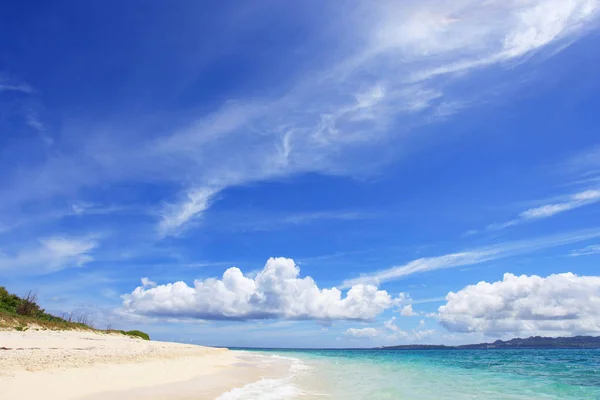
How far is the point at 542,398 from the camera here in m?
19.0

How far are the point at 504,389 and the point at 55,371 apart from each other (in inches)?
900

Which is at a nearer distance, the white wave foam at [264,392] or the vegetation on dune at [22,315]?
the white wave foam at [264,392]

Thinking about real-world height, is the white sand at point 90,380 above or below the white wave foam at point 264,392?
above

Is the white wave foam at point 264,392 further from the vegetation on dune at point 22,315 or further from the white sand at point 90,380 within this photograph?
the vegetation on dune at point 22,315

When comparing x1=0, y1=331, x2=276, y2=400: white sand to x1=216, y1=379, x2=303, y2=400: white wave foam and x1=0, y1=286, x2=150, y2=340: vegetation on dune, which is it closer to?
x1=216, y1=379, x2=303, y2=400: white wave foam

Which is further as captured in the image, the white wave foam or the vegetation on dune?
the vegetation on dune

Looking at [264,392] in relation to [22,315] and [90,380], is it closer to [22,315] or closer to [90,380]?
[90,380]

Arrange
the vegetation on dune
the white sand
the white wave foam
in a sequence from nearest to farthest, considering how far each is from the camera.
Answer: the white sand
the white wave foam
the vegetation on dune

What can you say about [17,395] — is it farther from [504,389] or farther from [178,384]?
[504,389]

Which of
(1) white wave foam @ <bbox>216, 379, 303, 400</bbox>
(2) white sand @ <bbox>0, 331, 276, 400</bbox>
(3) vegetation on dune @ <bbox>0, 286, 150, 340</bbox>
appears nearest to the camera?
(2) white sand @ <bbox>0, 331, 276, 400</bbox>

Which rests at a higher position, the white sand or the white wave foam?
the white sand

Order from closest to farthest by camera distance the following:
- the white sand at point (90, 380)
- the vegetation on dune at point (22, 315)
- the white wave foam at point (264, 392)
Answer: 1. the white sand at point (90, 380)
2. the white wave foam at point (264, 392)
3. the vegetation on dune at point (22, 315)

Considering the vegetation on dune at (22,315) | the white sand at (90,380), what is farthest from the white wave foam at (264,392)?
the vegetation on dune at (22,315)

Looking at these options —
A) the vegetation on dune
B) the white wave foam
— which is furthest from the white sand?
the vegetation on dune
